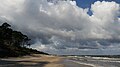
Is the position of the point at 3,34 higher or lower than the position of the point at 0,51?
higher

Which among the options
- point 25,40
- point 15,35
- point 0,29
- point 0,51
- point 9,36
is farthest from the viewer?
point 25,40

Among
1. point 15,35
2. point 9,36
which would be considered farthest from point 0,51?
point 15,35

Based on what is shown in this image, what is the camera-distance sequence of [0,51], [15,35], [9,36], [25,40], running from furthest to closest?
1. [25,40]
2. [15,35]
3. [9,36]
4. [0,51]

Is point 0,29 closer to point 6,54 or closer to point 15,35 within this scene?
point 15,35

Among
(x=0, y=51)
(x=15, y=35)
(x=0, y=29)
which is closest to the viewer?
(x=0, y=51)

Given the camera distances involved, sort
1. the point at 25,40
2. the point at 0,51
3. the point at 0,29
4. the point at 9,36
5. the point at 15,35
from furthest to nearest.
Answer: the point at 25,40 → the point at 15,35 → the point at 9,36 → the point at 0,29 → the point at 0,51

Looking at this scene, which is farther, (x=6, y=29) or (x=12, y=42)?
(x=12, y=42)

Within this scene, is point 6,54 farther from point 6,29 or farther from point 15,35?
point 15,35

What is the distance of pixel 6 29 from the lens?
14250cm

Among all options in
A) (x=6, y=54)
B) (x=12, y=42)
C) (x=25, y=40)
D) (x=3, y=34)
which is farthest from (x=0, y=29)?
(x=25, y=40)

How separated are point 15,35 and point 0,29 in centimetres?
2088

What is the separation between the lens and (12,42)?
153375mm

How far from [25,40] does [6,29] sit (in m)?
48.6

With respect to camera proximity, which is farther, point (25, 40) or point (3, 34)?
point (25, 40)
